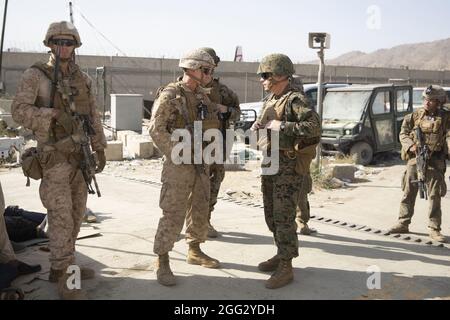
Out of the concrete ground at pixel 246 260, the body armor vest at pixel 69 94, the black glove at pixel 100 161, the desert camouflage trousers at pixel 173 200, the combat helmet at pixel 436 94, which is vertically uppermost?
the combat helmet at pixel 436 94

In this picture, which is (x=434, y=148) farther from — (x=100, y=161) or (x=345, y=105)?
(x=345, y=105)

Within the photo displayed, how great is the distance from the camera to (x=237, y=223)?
5246 mm

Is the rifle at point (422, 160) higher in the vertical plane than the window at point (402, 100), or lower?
lower

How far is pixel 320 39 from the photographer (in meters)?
7.47

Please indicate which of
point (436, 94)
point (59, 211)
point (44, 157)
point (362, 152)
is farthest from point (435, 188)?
point (362, 152)

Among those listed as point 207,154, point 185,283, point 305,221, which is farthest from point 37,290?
point 305,221

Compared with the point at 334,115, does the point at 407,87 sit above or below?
above

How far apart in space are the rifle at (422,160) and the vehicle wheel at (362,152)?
5279 millimetres

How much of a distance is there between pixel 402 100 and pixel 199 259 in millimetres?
8644

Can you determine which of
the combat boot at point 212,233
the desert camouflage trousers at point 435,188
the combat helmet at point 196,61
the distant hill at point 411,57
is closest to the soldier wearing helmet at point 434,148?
the desert camouflage trousers at point 435,188

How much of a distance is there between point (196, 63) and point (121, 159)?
23.3 feet

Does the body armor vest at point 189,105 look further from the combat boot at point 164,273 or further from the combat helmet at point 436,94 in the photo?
the combat helmet at point 436,94

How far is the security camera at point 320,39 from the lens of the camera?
742 cm
